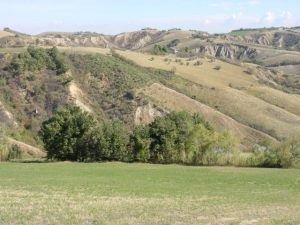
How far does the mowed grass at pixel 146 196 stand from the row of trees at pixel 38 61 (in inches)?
1773

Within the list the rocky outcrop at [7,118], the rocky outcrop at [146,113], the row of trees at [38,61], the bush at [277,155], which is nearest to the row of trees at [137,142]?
the bush at [277,155]

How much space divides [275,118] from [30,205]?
7877 centimetres

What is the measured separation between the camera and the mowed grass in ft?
75.6

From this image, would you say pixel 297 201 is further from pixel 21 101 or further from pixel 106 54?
pixel 106 54

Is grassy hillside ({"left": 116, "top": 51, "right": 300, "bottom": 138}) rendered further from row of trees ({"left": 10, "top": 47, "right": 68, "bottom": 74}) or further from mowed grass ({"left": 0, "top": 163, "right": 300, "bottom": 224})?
mowed grass ({"left": 0, "top": 163, "right": 300, "bottom": 224})

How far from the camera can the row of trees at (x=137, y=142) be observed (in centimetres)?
6831

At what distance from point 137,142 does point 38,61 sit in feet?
143

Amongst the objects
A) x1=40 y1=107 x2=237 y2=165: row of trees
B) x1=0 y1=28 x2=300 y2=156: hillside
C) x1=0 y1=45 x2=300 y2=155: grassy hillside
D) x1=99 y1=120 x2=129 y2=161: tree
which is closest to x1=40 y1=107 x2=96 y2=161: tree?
x1=40 y1=107 x2=237 y2=165: row of trees

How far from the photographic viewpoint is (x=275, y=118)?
9938 cm

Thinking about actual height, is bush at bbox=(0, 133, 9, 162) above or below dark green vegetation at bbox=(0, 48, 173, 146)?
below

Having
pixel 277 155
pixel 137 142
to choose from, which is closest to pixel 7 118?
pixel 137 142

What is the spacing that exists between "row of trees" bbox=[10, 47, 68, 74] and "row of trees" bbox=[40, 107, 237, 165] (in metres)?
35.7

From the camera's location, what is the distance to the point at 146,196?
3353cm

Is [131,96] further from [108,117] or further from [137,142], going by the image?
[137,142]
